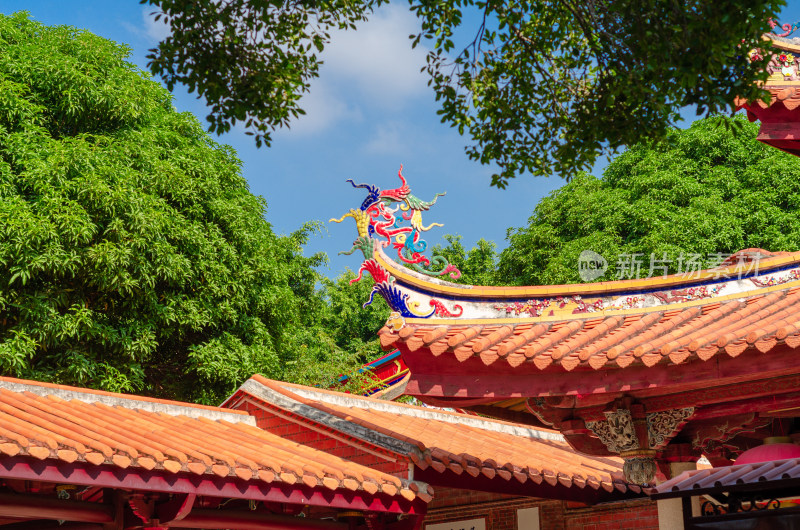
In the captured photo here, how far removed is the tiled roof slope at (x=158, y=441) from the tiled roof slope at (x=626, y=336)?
1.62 m

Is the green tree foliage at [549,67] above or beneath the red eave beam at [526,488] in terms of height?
above

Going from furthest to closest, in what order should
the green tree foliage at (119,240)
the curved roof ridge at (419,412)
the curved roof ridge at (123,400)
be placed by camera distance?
the green tree foliage at (119,240) → the curved roof ridge at (419,412) → the curved roof ridge at (123,400)

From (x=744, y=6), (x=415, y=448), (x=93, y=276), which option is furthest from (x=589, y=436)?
(x=93, y=276)

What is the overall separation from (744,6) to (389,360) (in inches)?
531

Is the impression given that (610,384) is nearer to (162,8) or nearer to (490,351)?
(490,351)

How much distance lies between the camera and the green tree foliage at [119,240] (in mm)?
13094

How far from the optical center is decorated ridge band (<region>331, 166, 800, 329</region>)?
22.2 feet

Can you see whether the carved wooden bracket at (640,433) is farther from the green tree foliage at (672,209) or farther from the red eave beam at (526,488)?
Result: the green tree foliage at (672,209)

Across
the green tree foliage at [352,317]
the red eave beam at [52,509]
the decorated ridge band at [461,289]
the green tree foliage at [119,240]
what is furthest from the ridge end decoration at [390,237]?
the green tree foliage at [352,317]

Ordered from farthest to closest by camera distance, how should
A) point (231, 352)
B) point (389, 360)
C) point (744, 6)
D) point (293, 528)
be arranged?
point (389, 360), point (231, 352), point (293, 528), point (744, 6)

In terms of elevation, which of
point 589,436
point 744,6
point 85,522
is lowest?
point 85,522

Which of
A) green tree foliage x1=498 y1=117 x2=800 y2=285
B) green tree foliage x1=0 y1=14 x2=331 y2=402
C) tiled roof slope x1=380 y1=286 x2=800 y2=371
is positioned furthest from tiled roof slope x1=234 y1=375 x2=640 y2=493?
green tree foliage x1=498 y1=117 x2=800 y2=285

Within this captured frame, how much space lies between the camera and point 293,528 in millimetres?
7633

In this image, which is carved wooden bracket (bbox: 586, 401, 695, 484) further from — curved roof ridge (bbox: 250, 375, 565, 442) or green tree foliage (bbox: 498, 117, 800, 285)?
green tree foliage (bbox: 498, 117, 800, 285)
